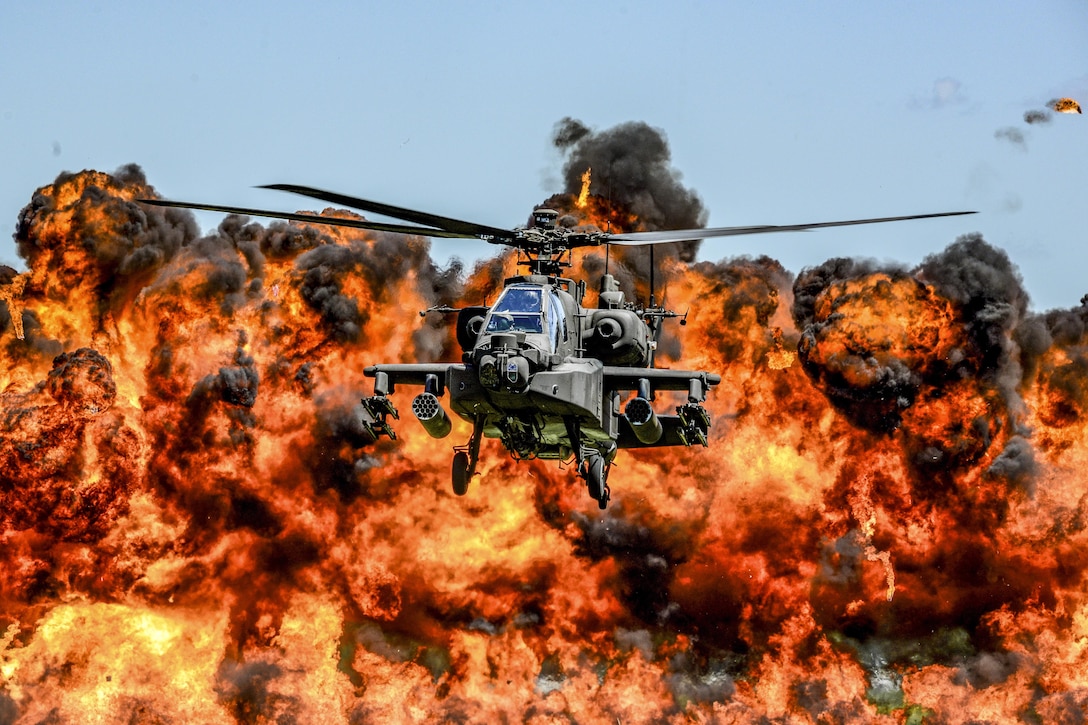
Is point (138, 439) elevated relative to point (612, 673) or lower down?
elevated

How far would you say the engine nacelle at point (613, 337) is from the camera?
119ft

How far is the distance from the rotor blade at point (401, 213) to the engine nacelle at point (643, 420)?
5507 mm

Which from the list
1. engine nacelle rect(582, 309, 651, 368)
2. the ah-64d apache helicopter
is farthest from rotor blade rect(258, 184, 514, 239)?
engine nacelle rect(582, 309, 651, 368)

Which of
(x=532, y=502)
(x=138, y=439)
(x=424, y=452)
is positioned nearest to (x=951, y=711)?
(x=532, y=502)

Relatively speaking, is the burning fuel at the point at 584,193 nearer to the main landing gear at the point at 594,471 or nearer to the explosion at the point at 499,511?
the explosion at the point at 499,511

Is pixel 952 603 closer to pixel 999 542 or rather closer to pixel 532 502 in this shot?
pixel 999 542

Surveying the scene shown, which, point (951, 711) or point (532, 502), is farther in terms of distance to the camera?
point (532, 502)

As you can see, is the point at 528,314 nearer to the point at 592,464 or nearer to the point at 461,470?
the point at 592,464

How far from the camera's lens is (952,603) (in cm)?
4897

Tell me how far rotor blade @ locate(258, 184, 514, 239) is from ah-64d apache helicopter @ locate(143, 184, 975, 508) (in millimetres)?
37

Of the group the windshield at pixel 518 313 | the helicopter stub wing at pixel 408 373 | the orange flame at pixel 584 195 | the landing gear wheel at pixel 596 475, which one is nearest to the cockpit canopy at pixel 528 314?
the windshield at pixel 518 313

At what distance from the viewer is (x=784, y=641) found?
162 ft

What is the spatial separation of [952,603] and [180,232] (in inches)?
1286

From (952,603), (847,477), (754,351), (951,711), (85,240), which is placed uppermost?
(85,240)
